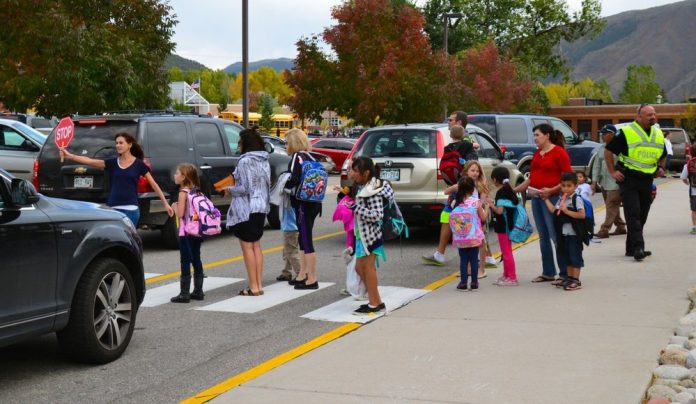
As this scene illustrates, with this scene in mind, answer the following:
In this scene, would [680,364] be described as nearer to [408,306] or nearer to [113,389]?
[408,306]

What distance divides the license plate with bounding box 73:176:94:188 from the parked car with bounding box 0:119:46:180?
560 cm

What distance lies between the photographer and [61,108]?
1008 inches

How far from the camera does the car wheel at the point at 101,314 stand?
6738 millimetres

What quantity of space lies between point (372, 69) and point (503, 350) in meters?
34.2

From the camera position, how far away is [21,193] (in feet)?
20.2

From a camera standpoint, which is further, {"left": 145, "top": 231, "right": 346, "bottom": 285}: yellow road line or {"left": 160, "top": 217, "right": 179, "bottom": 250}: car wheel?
{"left": 160, "top": 217, "right": 179, "bottom": 250}: car wheel

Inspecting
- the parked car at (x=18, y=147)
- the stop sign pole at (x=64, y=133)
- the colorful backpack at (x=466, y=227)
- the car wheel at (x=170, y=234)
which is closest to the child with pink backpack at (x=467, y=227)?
the colorful backpack at (x=466, y=227)

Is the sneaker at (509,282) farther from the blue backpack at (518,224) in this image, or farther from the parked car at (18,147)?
the parked car at (18,147)

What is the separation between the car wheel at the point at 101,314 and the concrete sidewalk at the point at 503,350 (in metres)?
1.26


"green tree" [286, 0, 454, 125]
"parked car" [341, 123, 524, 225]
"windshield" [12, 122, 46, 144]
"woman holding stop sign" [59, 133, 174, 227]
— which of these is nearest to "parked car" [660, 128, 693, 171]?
"green tree" [286, 0, 454, 125]

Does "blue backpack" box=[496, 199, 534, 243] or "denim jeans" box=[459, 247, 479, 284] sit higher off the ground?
"blue backpack" box=[496, 199, 534, 243]

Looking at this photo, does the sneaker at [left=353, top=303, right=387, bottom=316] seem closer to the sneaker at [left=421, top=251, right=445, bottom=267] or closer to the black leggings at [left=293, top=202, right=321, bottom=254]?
the black leggings at [left=293, top=202, right=321, bottom=254]

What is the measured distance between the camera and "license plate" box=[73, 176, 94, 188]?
12773mm

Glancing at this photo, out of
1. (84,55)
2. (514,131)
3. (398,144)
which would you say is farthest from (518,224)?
(84,55)
